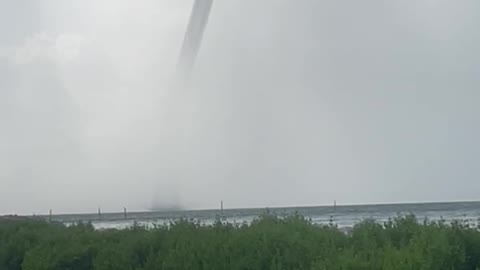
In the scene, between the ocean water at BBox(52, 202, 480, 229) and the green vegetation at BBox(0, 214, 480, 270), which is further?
the ocean water at BBox(52, 202, 480, 229)

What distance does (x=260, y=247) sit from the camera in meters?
19.0

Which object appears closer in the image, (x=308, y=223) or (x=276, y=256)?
(x=276, y=256)

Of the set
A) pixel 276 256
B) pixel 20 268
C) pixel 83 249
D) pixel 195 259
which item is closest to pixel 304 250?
pixel 276 256

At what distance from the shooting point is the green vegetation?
51.8ft

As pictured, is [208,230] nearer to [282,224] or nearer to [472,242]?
[282,224]

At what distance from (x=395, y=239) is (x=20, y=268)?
37.1ft

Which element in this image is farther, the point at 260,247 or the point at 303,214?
the point at 303,214

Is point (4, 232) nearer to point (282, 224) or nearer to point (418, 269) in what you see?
point (282, 224)

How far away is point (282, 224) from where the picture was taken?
21.9 metres

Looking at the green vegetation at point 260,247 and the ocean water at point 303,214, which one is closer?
the green vegetation at point 260,247

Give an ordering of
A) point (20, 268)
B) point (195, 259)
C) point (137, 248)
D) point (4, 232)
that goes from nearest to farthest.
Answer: point (195, 259), point (137, 248), point (20, 268), point (4, 232)

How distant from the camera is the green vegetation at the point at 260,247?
51.8ft

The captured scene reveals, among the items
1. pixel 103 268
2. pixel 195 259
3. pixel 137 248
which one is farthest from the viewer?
pixel 137 248

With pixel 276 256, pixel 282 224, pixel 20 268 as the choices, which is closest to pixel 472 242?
pixel 276 256
